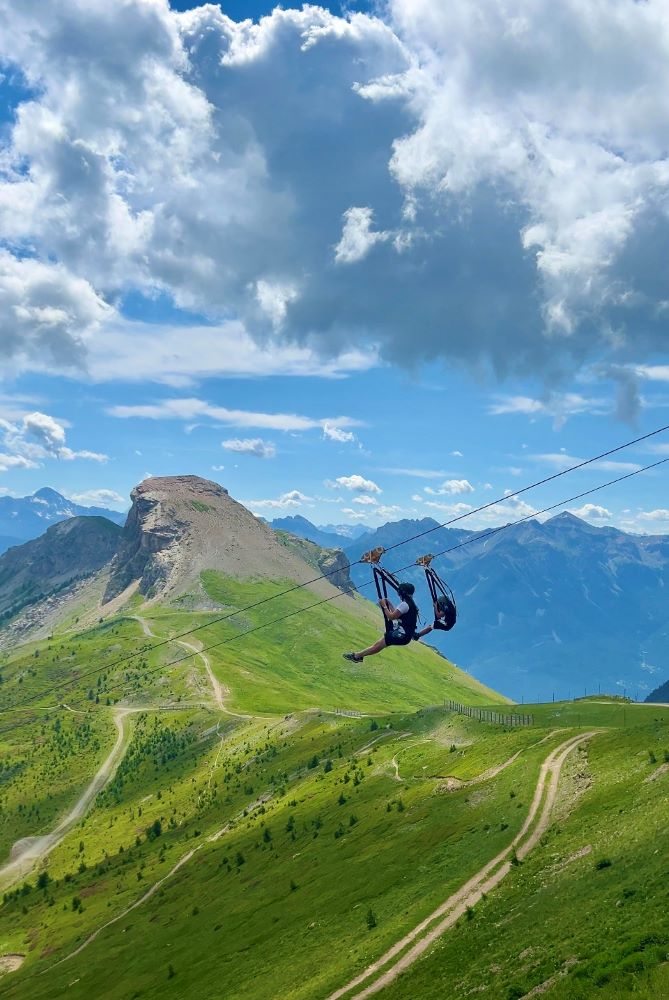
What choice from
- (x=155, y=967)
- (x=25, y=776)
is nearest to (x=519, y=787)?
(x=155, y=967)

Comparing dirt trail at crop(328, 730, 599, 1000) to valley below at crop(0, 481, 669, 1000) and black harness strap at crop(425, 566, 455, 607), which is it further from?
black harness strap at crop(425, 566, 455, 607)

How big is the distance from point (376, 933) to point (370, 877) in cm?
1312

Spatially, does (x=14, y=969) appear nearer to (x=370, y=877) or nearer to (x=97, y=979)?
(x=97, y=979)

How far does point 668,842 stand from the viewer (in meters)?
35.7

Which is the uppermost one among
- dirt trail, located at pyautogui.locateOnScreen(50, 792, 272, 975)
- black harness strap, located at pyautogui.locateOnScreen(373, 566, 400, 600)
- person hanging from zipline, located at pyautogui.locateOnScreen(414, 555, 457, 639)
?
black harness strap, located at pyautogui.locateOnScreen(373, 566, 400, 600)

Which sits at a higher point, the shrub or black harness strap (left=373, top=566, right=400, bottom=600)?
black harness strap (left=373, top=566, right=400, bottom=600)

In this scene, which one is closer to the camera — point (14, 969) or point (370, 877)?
point (370, 877)

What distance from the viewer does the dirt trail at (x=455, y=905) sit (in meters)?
37.1

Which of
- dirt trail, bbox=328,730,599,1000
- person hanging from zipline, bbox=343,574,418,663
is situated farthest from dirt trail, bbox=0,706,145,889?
person hanging from zipline, bbox=343,574,418,663

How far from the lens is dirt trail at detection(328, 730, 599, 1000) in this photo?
122 feet

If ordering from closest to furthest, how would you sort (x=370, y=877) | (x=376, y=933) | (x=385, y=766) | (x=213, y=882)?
(x=376, y=933) → (x=370, y=877) → (x=213, y=882) → (x=385, y=766)

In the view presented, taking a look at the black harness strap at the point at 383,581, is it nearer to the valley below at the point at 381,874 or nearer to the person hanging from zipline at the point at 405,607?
the person hanging from zipline at the point at 405,607

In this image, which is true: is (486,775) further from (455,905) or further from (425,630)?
(425,630)

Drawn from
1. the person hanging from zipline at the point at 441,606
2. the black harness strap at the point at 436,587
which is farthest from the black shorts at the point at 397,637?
the black harness strap at the point at 436,587
